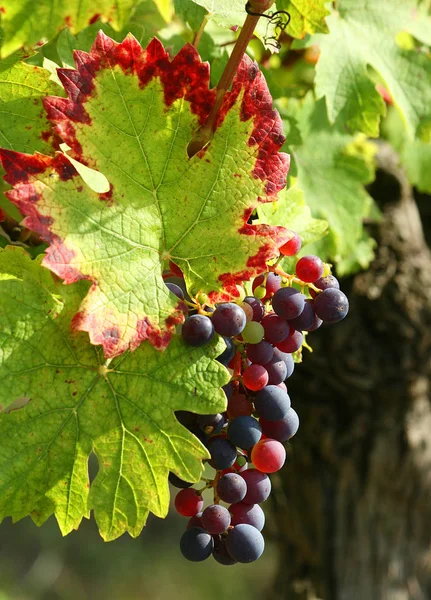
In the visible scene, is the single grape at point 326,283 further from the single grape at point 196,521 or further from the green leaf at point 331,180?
the green leaf at point 331,180

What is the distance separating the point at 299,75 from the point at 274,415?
1048mm

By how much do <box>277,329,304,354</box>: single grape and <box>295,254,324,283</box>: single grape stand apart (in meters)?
0.06

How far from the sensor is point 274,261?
0.77 m

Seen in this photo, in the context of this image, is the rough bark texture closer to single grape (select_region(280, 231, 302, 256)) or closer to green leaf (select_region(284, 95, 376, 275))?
green leaf (select_region(284, 95, 376, 275))

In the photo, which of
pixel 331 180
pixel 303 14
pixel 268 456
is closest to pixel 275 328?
pixel 268 456

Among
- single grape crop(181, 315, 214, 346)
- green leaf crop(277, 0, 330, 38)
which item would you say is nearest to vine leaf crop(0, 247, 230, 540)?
single grape crop(181, 315, 214, 346)

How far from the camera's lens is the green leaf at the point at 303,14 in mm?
763

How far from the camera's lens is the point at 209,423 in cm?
74

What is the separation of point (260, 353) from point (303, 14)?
37 centimetres

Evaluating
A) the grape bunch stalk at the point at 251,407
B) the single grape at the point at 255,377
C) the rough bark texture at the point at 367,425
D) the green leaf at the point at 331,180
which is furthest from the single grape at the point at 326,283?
the rough bark texture at the point at 367,425

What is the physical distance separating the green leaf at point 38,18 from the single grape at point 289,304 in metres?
0.32

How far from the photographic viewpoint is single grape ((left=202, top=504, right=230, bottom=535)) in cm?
74

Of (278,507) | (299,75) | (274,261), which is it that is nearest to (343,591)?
(278,507)

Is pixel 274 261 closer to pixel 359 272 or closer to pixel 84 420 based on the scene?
pixel 84 420
